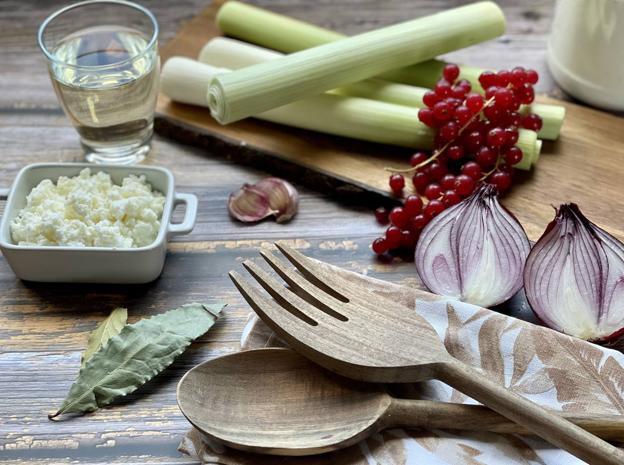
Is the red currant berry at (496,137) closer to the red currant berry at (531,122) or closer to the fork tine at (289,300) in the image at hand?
the red currant berry at (531,122)

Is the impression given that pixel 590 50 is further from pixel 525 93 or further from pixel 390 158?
pixel 390 158

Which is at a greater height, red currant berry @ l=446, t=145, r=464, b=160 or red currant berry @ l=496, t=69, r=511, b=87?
red currant berry @ l=496, t=69, r=511, b=87

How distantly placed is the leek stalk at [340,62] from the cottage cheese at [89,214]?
0.75ft

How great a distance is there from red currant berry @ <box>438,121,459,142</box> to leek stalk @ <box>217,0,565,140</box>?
7.0 inches

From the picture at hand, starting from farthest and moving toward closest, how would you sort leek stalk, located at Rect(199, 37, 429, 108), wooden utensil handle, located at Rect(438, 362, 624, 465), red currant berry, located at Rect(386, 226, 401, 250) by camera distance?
leek stalk, located at Rect(199, 37, 429, 108) → red currant berry, located at Rect(386, 226, 401, 250) → wooden utensil handle, located at Rect(438, 362, 624, 465)

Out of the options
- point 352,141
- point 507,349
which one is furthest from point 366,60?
point 507,349

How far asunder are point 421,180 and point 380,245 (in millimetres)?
145

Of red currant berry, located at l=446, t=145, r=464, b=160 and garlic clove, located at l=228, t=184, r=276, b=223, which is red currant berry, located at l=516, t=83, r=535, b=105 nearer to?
red currant berry, located at l=446, t=145, r=464, b=160

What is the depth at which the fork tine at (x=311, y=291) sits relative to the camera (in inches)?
36.4

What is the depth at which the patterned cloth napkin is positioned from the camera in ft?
2.81

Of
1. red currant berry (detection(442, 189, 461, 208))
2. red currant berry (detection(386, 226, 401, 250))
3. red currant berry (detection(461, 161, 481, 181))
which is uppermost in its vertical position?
red currant berry (detection(461, 161, 481, 181))

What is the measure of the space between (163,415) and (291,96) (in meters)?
0.57

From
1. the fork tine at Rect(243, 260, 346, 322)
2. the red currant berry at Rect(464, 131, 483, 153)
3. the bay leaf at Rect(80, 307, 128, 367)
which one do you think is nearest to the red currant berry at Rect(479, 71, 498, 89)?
the red currant berry at Rect(464, 131, 483, 153)

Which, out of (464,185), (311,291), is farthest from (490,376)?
(464,185)
